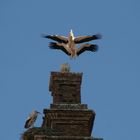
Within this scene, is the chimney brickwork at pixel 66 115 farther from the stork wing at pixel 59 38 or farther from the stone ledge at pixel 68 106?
the stork wing at pixel 59 38

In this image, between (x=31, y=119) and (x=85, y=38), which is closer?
(x=31, y=119)

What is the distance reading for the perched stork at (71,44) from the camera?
80.8ft

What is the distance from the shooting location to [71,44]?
81.4 feet

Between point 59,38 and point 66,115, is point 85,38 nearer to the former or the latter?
point 59,38

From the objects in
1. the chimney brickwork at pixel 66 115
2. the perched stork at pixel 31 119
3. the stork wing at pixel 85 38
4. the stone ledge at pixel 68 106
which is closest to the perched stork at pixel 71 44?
the stork wing at pixel 85 38

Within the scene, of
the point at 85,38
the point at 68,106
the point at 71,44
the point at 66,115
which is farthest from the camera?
the point at 85,38

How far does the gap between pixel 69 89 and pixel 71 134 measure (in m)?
2.27

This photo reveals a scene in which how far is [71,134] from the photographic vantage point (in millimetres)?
21719

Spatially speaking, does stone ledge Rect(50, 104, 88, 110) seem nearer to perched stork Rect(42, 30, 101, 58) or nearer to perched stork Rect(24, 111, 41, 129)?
perched stork Rect(24, 111, 41, 129)

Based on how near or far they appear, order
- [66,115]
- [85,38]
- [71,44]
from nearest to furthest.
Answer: [66,115] < [71,44] < [85,38]

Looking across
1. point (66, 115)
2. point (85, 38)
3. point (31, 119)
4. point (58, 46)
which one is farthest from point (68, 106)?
point (85, 38)

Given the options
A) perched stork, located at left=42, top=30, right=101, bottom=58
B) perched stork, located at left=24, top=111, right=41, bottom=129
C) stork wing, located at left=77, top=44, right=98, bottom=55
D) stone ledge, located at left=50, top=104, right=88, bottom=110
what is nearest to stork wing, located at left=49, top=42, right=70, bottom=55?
perched stork, located at left=42, top=30, right=101, bottom=58

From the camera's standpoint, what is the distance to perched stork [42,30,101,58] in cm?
2462

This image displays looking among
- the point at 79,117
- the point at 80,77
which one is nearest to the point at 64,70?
the point at 80,77
